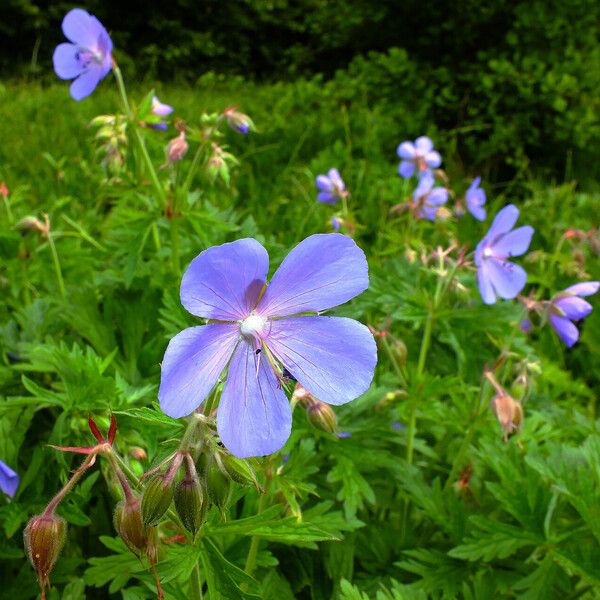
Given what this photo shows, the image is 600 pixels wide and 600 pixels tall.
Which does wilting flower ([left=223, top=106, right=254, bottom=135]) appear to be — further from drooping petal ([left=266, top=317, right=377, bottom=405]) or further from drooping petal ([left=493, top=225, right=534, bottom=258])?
drooping petal ([left=266, top=317, right=377, bottom=405])

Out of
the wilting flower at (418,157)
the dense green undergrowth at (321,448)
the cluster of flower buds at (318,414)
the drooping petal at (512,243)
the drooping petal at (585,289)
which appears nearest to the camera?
the cluster of flower buds at (318,414)

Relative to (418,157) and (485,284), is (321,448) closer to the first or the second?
(485,284)

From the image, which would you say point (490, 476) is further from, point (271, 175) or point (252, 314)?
point (271, 175)

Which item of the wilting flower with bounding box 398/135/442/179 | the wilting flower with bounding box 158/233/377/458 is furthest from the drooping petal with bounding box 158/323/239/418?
the wilting flower with bounding box 398/135/442/179

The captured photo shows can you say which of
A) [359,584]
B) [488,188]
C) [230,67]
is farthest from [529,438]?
[230,67]

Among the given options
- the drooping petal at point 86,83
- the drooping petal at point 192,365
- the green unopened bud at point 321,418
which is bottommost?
the green unopened bud at point 321,418

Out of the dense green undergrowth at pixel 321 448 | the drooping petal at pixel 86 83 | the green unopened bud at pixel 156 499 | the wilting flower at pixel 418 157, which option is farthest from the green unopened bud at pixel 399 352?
the wilting flower at pixel 418 157

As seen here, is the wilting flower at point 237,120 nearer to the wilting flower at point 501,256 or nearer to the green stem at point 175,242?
the green stem at point 175,242
